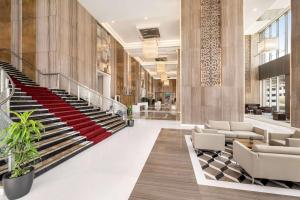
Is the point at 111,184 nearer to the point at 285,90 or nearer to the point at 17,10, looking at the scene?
the point at 17,10

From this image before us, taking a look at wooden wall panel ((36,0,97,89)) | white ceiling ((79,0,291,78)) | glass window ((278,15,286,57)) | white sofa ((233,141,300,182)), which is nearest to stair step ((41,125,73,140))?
wooden wall panel ((36,0,97,89))

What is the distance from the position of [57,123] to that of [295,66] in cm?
963

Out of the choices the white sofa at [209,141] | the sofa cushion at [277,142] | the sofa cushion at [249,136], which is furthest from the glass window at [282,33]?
the white sofa at [209,141]

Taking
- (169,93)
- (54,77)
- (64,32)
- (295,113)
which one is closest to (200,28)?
(295,113)

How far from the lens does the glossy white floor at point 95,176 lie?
243 centimetres

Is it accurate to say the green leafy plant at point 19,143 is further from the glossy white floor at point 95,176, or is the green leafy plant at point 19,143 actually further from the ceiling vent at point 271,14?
the ceiling vent at point 271,14

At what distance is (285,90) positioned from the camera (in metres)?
10.6

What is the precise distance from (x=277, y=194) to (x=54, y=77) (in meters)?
8.40

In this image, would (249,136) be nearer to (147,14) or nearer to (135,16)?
(147,14)

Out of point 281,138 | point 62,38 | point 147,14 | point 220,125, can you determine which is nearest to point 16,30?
point 62,38

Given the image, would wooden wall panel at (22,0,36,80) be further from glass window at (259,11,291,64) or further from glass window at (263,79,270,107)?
glass window at (263,79,270,107)

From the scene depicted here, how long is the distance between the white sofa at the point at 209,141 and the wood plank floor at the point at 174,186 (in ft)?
1.63

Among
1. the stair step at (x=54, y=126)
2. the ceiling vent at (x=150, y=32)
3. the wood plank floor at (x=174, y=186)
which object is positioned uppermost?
the ceiling vent at (x=150, y=32)

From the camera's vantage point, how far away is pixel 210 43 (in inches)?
307
